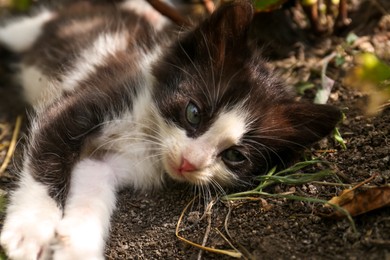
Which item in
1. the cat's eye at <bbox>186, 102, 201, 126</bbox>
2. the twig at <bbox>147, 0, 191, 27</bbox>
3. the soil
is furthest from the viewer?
the twig at <bbox>147, 0, 191, 27</bbox>

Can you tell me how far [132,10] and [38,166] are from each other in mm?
1614

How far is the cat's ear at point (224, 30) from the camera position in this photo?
255 centimetres

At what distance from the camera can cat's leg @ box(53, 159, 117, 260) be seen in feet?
7.24

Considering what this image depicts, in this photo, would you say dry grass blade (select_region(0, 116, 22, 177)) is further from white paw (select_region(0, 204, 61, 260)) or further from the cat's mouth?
the cat's mouth

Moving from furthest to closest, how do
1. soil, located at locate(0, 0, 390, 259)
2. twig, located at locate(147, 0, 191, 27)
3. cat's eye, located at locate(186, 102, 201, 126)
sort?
1. twig, located at locate(147, 0, 191, 27)
2. cat's eye, located at locate(186, 102, 201, 126)
3. soil, located at locate(0, 0, 390, 259)

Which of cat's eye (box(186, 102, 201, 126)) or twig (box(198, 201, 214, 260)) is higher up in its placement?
cat's eye (box(186, 102, 201, 126))

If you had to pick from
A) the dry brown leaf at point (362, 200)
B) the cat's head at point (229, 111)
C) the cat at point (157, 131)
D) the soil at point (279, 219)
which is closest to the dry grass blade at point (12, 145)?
the soil at point (279, 219)

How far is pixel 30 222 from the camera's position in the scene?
87.8 inches

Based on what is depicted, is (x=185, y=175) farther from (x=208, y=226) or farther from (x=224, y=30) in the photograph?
(x=224, y=30)

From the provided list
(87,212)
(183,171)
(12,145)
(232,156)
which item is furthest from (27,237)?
(232,156)

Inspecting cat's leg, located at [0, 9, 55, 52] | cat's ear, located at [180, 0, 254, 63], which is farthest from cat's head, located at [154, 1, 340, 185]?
cat's leg, located at [0, 9, 55, 52]

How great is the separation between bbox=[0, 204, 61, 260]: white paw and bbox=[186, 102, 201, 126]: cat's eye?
791 mm

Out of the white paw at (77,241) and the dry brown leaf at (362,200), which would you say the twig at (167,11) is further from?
the dry brown leaf at (362,200)

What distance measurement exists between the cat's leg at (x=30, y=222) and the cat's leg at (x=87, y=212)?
56 millimetres
